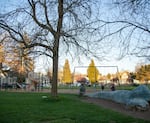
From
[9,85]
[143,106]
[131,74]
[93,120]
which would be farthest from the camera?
[131,74]

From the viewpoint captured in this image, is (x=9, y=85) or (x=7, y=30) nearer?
(x=7, y=30)

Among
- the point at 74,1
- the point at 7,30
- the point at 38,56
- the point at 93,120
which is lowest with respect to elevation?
the point at 93,120

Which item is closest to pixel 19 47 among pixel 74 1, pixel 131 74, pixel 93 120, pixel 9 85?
pixel 74 1

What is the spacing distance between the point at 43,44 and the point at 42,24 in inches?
60.7

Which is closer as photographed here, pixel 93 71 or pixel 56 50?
pixel 56 50

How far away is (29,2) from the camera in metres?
24.9

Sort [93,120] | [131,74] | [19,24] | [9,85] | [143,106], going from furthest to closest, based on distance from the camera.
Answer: [131,74], [9,85], [19,24], [143,106], [93,120]

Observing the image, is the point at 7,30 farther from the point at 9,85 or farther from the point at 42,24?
the point at 9,85

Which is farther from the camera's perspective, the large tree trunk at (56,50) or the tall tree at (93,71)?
the tall tree at (93,71)

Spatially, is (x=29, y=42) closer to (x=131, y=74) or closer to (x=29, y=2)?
(x=29, y=2)

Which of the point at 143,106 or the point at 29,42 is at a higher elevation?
the point at 29,42

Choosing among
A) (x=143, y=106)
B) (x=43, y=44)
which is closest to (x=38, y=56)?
(x=43, y=44)

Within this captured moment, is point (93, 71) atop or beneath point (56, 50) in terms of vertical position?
atop

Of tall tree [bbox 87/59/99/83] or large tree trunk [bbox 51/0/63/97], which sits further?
tall tree [bbox 87/59/99/83]
